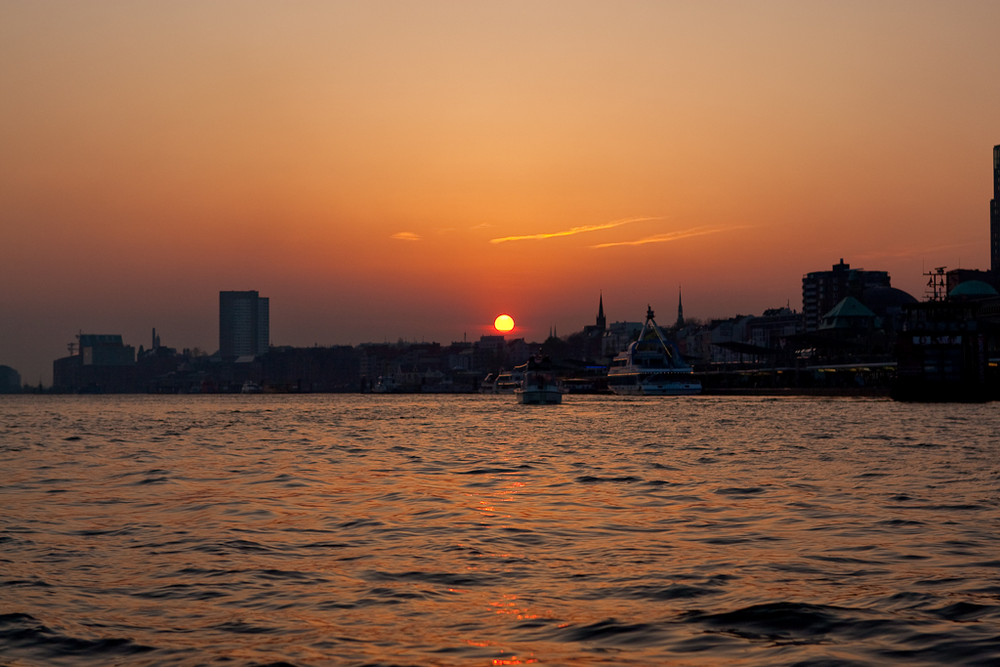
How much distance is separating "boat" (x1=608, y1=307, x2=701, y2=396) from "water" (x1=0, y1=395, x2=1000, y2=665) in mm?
142286

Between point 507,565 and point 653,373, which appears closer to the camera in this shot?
point 507,565

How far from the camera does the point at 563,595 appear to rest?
1147 cm

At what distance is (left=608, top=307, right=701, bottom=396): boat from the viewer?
17088 centimetres

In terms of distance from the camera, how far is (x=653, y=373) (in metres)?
173

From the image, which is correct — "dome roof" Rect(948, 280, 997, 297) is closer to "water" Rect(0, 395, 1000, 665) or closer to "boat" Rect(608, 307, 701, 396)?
"boat" Rect(608, 307, 701, 396)

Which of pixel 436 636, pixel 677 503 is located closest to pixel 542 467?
pixel 677 503

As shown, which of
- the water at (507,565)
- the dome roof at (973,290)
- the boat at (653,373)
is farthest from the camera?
the dome roof at (973,290)

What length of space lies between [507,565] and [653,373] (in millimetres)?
161488

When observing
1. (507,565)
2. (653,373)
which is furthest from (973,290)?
(507,565)

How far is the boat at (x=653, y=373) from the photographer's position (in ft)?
561

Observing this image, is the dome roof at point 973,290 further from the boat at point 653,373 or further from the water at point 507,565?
the water at point 507,565

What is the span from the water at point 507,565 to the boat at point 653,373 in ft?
467

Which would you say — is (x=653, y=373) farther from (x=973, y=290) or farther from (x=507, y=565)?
(x=507, y=565)

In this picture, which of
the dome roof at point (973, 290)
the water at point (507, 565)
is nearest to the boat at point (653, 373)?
the dome roof at point (973, 290)
